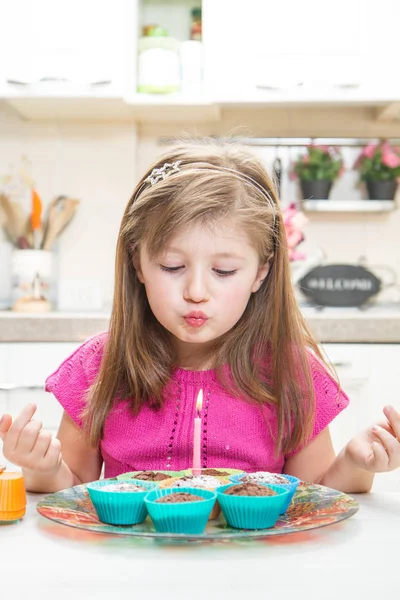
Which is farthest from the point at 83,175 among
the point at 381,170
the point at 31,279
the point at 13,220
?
the point at 381,170

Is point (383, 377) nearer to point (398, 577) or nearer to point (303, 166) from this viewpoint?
point (303, 166)

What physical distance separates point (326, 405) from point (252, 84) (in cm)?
167

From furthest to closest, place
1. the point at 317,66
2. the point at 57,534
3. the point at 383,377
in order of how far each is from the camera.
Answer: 1. the point at 317,66
2. the point at 383,377
3. the point at 57,534

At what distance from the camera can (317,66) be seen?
102 inches

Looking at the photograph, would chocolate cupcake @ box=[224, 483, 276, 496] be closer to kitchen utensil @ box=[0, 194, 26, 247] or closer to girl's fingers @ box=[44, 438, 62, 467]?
girl's fingers @ box=[44, 438, 62, 467]

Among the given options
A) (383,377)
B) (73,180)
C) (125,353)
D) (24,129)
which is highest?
(24,129)

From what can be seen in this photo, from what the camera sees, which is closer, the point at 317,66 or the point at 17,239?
the point at 317,66

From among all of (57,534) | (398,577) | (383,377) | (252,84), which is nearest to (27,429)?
(57,534)

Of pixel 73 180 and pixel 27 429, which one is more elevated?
pixel 73 180

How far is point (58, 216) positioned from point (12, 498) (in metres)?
2.23

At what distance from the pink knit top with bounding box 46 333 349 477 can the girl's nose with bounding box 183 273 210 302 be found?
0.23 metres

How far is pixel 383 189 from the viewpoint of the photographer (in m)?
2.85

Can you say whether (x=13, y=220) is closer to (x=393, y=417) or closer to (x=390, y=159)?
(x=390, y=159)

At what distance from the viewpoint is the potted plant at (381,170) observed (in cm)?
285
